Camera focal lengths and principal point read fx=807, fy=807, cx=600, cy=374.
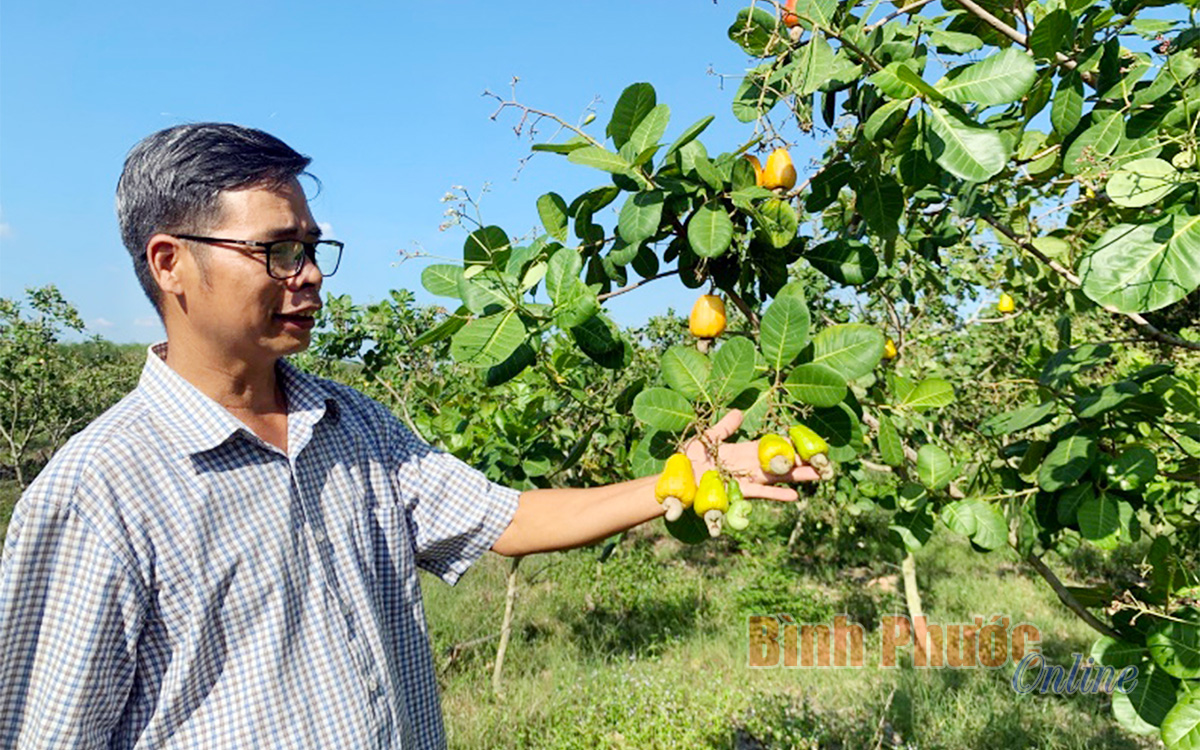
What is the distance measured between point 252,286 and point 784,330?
0.72m

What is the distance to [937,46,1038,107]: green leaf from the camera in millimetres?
1008

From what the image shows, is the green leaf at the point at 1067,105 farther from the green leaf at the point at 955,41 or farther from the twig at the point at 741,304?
the twig at the point at 741,304

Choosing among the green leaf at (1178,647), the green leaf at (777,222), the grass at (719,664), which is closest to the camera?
the green leaf at (777,222)

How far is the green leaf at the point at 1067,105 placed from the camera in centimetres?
124

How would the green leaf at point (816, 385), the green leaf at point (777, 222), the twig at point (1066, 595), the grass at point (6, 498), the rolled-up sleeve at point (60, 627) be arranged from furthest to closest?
the grass at point (6, 498)
the twig at point (1066, 595)
the green leaf at point (777, 222)
the green leaf at point (816, 385)
the rolled-up sleeve at point (60, 627)

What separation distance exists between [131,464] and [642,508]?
71cm

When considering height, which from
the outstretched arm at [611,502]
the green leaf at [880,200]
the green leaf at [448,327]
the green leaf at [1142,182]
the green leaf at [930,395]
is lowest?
the outstretched arm at [611,502]

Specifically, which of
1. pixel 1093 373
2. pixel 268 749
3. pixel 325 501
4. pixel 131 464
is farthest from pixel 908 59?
pixel 1093 373

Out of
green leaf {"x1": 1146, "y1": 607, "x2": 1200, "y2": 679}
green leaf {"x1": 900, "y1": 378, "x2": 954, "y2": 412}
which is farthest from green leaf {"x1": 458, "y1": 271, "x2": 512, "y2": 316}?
green leaf {"x1": 1146, "y1": 607, "x2": 1200, "y2": 679}

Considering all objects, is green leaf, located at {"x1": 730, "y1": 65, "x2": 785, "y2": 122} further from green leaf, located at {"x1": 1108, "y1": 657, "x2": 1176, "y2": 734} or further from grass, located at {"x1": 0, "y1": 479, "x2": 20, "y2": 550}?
grass, located at {"x1": 0, "y1": 479, "x2": 20, "y2": 550}

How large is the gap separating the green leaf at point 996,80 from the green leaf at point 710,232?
0.32m

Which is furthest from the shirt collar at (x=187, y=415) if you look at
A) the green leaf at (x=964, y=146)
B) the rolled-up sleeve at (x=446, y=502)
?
the green leaf at (x=964, y=146)

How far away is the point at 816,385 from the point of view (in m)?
1.08

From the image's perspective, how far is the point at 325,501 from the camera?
122 cm
